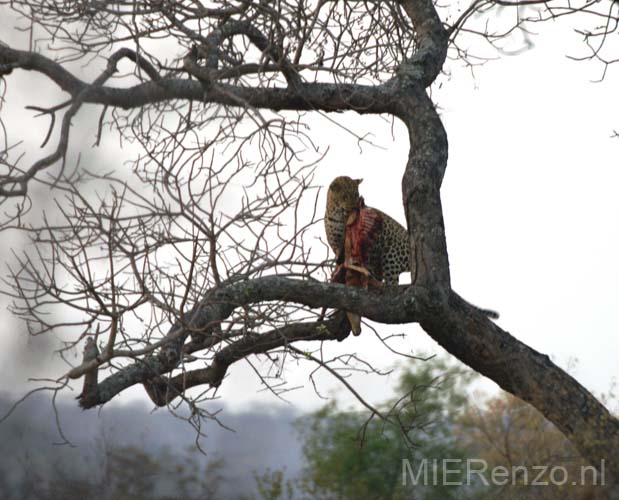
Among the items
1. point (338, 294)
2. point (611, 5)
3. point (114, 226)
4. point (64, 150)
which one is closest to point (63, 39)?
point (64, 150)

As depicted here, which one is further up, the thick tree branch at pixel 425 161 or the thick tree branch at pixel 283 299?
the thick tree branch at pixel 425 161

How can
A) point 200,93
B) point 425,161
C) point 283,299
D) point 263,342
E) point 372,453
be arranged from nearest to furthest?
point 283,299 → point 263,342 → point 425,161 → point 200,93 → point 372,453

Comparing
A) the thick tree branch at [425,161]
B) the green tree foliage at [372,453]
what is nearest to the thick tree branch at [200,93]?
the thick tree branch at [425,161]

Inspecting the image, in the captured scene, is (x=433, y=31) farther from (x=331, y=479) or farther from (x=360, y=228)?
(x=331, y=479)

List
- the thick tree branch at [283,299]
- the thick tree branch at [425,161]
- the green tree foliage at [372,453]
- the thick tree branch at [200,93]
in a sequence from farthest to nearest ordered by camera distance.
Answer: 1. the green tree foliage at [372,453]
2. the thick tree branch at [200,93]
3. the thick tree branch at [425,161]
4. the thick tree branch at [283,299]

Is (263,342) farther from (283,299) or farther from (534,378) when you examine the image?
(534,378)

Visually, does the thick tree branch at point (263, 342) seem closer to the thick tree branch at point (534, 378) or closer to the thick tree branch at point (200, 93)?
the thick tree branch at point (534, 378)

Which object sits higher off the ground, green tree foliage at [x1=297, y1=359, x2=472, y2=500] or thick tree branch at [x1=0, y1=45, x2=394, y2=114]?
thick tree branch at [x1=0, y1=45, x2=394, y2=114]

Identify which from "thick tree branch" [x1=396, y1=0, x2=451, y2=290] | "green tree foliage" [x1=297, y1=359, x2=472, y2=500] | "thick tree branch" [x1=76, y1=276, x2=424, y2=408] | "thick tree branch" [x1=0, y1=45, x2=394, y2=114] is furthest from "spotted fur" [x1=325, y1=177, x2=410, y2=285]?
"green tree foliage" [x1=297, y1=359, x2=472, y2=500]

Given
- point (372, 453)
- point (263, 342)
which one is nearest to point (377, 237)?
point (263, 342)

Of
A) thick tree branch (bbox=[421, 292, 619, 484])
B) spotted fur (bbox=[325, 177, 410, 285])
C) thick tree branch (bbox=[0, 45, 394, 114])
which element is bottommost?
thick tree branch (bbox=[421, 292, 619, 484])

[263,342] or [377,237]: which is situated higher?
[377,237]

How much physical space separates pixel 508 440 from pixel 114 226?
291 inches

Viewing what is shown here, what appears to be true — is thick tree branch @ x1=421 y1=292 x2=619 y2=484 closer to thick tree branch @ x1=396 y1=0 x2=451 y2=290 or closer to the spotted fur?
thick tree branch @ x1=396 y1=0 x2=451 y2=290
